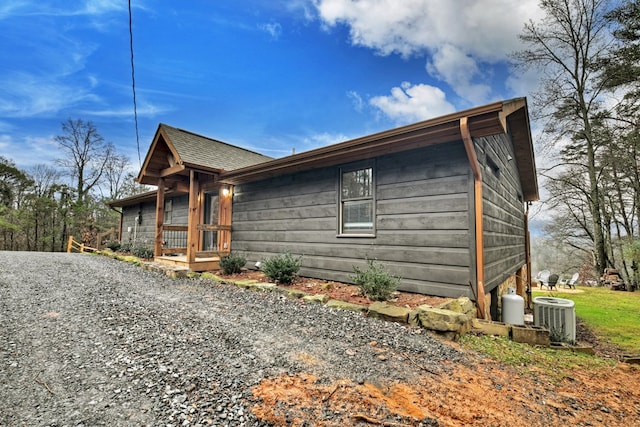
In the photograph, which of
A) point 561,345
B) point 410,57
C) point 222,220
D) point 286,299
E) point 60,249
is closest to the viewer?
point 561,345

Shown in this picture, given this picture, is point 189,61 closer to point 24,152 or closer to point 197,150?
point 197,150

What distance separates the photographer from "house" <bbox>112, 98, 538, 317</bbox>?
4.07m

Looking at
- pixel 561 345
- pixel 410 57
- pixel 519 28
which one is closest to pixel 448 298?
pixel 561 345

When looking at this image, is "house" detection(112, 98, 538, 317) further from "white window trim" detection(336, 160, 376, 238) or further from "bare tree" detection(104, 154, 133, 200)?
"bare tree" detection(104, 154, 133, 200)

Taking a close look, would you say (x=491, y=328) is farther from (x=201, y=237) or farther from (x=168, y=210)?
(x=168, y=210)

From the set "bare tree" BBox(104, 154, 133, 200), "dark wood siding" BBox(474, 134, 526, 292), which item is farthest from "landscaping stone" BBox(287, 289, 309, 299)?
"bare tree" BBox(104, 154, 133, 200)

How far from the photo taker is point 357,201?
5.38 meters

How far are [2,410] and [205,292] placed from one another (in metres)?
3.34

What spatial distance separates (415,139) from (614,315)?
24.2 feet

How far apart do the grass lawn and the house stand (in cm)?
180

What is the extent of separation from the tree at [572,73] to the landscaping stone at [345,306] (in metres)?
14.1

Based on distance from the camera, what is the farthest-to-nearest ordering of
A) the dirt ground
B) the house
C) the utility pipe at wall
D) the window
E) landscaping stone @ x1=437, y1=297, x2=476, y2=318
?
the window → the house → the utility pipe at wall → landscaping stone @ x1=437, y1=297, x2=476, y2=318 → the dirt ground

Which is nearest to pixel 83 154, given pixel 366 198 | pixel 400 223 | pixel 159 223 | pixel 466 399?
pixel 159 223

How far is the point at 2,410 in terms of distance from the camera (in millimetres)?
1617
